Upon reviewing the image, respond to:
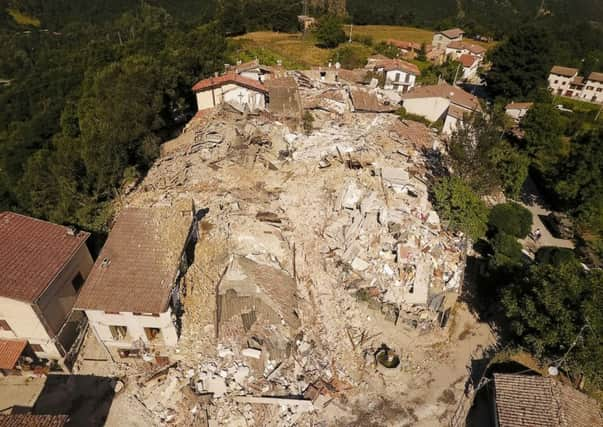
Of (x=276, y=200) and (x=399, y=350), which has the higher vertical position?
(x=276, y=200)

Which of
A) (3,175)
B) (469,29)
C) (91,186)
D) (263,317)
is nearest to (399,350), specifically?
(263,317)

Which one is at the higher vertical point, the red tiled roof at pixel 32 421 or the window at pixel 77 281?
the red tiled roof at pixel 32 421

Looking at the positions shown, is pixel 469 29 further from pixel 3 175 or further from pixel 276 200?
pixel 3 175

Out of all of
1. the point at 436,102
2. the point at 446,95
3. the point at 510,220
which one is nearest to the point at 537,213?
the point at 510,220

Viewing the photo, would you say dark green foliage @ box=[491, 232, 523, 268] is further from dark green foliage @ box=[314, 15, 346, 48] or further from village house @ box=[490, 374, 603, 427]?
dark green foliage @ box=[314, 15, 346, 48]

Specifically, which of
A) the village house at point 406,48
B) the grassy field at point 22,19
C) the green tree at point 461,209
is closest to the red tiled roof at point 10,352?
the green tree at point 461,209

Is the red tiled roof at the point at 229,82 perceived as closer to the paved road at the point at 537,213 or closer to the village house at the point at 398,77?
the village house at the point at 398,77

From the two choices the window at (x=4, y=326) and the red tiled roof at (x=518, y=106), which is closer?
the window at (x=4, y=326)
